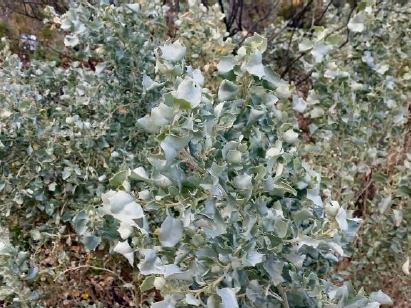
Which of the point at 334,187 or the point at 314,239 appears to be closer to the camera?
the point at 314,239

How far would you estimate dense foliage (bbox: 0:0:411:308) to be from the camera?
919 millimetres

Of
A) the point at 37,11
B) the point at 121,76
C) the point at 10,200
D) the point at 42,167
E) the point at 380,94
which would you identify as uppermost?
the point at 380,94

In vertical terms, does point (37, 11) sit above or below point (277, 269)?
below

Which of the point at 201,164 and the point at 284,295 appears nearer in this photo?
the point at 201,164

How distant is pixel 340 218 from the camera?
93cm

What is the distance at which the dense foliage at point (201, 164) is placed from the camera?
0.92 m

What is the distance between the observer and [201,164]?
92cm

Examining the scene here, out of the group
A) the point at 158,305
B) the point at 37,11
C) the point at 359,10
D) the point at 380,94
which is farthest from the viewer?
the point at 37,11

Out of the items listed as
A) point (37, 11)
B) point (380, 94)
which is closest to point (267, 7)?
point (37, 11)

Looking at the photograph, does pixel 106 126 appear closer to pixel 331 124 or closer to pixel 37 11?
pixel 331 124

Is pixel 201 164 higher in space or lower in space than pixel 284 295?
higher

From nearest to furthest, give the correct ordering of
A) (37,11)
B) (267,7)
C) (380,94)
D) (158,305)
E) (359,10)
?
(158,305) → (359,10) → (380,94) → (37,11) → (267,7)

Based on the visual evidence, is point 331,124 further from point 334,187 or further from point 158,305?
point 158,305

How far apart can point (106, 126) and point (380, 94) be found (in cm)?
109
